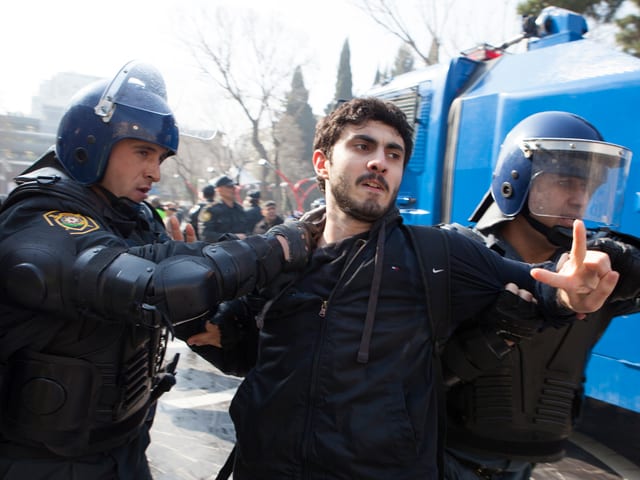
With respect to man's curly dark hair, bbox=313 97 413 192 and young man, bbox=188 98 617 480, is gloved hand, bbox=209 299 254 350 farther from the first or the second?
man's curly dark hair, bbox=313 97 413 192

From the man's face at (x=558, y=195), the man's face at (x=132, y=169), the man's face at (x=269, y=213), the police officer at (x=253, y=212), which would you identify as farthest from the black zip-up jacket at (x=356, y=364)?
the man's face at (x=269, y=213)

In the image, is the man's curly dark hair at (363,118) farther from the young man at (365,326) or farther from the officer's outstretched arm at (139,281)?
the officer's outstretched arm at (139,281)

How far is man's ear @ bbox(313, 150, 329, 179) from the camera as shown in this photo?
1.85m

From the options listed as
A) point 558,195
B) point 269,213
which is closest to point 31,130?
point 269,213

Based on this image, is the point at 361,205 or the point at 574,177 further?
the point at 574,177

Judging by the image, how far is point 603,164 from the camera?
2.01m

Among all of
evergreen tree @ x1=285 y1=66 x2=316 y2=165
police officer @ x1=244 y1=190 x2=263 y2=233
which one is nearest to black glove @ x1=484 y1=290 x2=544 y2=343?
police officer @ x1=244 y1=190 x2=263 y2=233

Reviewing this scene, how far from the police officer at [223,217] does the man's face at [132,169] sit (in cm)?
477

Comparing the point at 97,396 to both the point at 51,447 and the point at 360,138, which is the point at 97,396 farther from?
the point at 360,138

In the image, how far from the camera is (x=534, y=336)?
174 cm

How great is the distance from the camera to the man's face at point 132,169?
189 cm

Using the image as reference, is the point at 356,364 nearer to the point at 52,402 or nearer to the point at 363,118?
the point at 363,118

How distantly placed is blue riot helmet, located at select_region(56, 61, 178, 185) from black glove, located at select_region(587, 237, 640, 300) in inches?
59.3

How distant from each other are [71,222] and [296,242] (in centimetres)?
67
